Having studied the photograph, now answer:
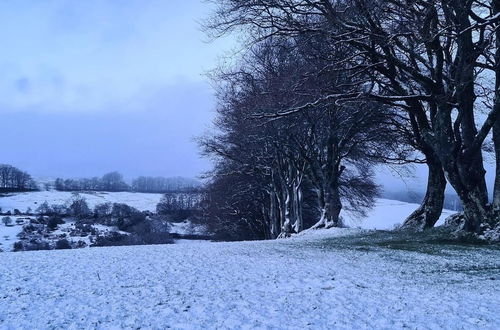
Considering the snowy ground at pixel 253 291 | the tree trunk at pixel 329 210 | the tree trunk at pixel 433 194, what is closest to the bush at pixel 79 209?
the tree trunk at pixel 329 210

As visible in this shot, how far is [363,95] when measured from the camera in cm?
1326

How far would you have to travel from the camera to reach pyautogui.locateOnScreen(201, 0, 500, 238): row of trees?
1193 cm

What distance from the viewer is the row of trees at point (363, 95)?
11.9 meters

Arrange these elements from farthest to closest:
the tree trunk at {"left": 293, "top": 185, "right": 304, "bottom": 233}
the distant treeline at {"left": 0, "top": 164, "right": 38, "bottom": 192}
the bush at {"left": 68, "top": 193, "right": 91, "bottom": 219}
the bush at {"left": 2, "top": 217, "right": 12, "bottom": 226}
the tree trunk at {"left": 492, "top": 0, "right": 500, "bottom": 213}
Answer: the distant treeline at {"left": 0, "top": 164, "right": 38, "bottom": 192} < the bush at {"left": 68, "top": 193, "right": 91, "bottom": 219} < the bush at {"left": 2, "top": 217, "right": 12, "bottom": 226} < the tree trunk at {"left": 293, "top": 185, "right": 304, "bottom": 233} < the tree trunk at {"left": 492, "top": 0, "right": 500, "bottom": 213}

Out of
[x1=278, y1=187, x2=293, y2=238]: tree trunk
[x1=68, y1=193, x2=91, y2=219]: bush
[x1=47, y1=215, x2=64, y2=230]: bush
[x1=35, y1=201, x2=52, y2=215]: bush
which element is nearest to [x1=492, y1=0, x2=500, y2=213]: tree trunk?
[x1=278, y1=187, x2=293, y2=238]: tree trunk

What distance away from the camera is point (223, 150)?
91.3 ft

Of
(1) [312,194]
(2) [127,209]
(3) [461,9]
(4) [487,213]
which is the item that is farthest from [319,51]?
(2) [127,209]

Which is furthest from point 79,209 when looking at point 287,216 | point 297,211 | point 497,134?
point 497,134

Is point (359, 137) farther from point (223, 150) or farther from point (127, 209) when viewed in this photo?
point (127, 209)

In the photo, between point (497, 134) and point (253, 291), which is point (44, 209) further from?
point (253, 291)

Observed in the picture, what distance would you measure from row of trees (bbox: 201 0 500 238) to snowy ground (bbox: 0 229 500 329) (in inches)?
154

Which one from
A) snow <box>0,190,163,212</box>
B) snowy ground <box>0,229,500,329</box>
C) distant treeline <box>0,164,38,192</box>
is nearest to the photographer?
snowy ground <box>0,229,500,329</box>

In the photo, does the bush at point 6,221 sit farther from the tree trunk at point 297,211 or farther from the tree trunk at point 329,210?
the tree trunk at point 329,210

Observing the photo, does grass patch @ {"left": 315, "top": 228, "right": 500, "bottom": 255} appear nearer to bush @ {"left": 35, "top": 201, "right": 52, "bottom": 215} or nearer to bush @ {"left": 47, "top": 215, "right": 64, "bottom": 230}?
bush @ {"left": 47, "top": 215, "right": 64, "bottom": 230}
